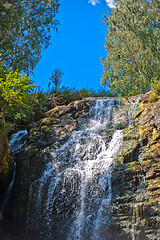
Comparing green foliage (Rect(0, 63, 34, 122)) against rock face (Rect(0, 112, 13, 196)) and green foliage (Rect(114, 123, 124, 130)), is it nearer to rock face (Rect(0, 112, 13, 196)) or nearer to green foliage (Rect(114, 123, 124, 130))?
rock face (Rect(0, 112, 13, 196))

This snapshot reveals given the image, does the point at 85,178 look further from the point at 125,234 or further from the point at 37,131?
the point at 37,131

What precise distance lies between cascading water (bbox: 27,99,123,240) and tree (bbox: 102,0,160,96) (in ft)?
30.9

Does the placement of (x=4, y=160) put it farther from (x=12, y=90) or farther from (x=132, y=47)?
(x=132, y=47)

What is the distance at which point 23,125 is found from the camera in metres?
11.9

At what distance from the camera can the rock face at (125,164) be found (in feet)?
22.2

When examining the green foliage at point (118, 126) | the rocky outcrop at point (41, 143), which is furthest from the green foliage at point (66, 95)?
the green foliage at point (118, 126)

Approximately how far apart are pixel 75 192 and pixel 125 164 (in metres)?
1.87

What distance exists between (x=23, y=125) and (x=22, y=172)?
3041 mm

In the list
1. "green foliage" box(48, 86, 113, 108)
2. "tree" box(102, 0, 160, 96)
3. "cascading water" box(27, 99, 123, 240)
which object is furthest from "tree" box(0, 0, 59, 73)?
"tree" box(102, 0, 160, 96)

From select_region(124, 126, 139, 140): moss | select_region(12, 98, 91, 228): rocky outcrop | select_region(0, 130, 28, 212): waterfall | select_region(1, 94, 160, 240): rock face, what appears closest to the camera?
select_region(1, 94, 160, 240): rock face

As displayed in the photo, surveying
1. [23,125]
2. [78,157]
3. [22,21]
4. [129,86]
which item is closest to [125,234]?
[78,157]

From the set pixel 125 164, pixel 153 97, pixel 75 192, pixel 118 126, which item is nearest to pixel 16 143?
pixel 75 192

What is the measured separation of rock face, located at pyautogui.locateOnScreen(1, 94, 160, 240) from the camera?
6758 mm

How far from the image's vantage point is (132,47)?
64.4 ft
